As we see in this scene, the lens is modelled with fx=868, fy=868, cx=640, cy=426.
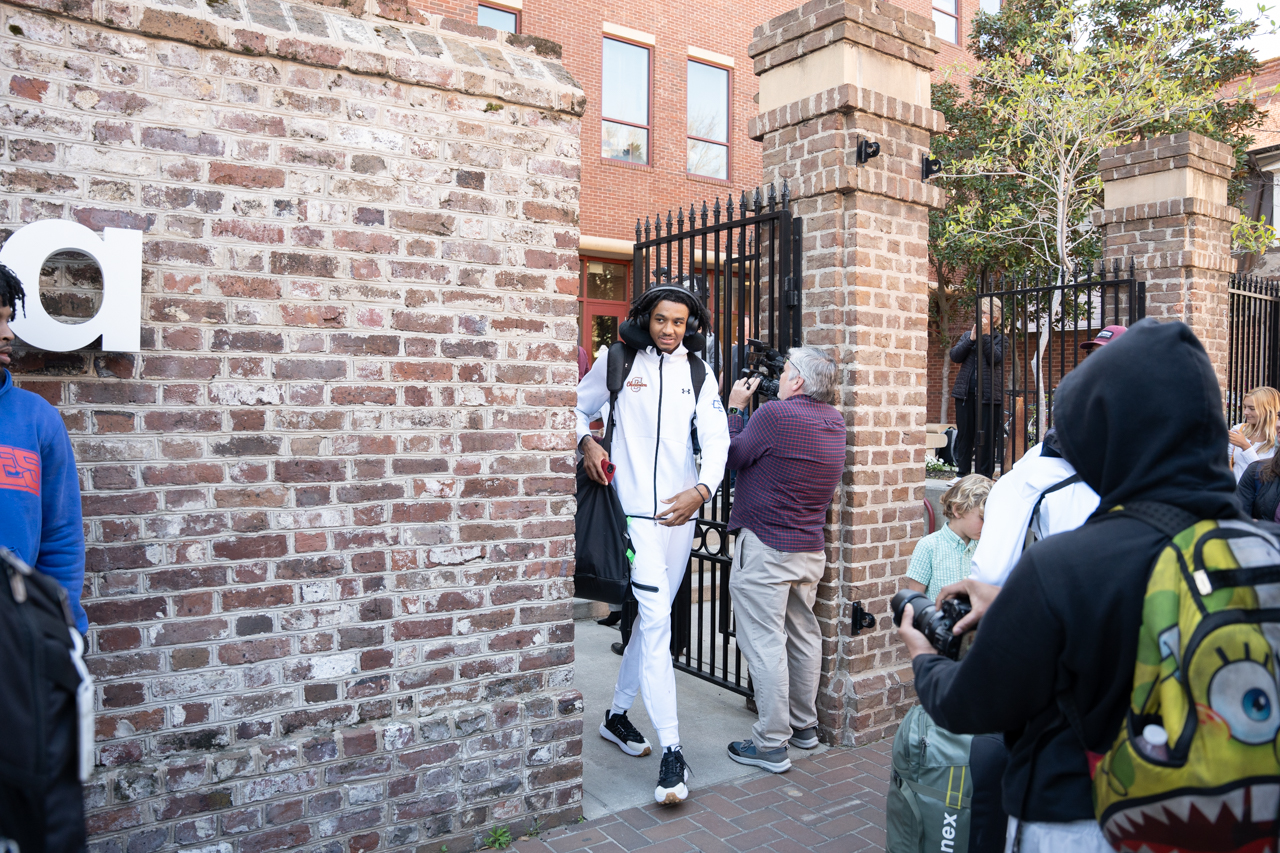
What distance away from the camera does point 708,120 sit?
15875mm

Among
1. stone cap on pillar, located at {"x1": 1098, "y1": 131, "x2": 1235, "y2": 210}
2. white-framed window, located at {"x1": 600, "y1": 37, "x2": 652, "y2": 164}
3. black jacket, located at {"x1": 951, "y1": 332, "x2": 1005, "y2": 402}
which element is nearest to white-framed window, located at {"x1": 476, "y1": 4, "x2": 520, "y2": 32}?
white-framed window, located at {"x1": 600, "y1": 37, "x2": 652, "y2": 164}

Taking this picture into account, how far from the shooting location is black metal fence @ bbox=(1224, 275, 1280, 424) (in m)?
8.22

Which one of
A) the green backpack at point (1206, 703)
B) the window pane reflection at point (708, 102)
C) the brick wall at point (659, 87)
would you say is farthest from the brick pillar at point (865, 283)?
the window pane reflection at point (708, 102)

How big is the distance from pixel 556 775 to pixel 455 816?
1.46 feet

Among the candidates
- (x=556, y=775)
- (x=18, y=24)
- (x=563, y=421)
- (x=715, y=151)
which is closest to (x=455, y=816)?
(x=556, y=775)

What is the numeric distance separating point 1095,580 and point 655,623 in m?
2.54

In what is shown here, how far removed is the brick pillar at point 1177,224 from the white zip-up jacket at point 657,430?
5.14 m

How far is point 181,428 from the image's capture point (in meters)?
2.87

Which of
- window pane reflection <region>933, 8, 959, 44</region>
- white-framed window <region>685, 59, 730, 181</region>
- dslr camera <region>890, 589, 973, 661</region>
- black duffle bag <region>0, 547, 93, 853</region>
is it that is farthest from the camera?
window pane reflection <region>933, 8, 959, 44</region>

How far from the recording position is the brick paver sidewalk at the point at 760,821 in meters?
3.41

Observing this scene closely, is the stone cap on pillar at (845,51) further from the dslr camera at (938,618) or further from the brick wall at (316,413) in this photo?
the dslr camera at (938,618)

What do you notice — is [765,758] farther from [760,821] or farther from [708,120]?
[708,120]

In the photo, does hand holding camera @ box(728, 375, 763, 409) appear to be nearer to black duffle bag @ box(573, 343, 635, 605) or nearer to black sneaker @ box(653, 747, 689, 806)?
black duffle bag @ box(573, 343, 635, 605)

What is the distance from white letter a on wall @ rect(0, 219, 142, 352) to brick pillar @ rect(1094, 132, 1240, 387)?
7.38 metres
